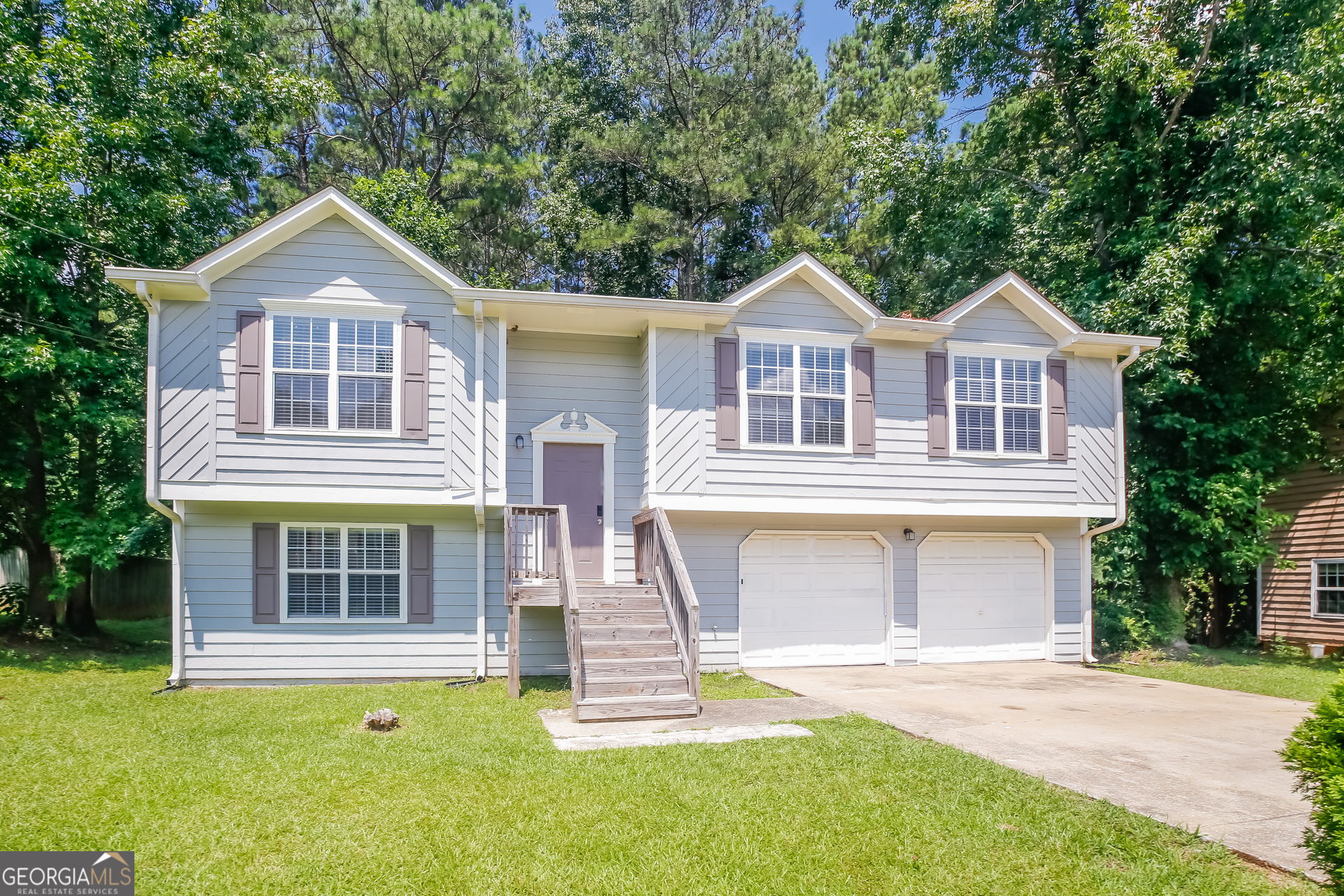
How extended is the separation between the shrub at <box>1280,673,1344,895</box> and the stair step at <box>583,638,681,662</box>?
5.51m

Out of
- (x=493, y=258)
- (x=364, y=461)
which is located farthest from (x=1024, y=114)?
(x=364, y=461)

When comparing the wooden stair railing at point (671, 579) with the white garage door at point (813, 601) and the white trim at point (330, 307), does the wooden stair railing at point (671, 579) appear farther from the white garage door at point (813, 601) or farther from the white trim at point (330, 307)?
the white trim at point (330, 307)

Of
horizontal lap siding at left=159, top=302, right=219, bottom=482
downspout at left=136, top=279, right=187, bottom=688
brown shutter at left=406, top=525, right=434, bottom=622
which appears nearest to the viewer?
downspout at left=136, top=279, right=187, bottom=688

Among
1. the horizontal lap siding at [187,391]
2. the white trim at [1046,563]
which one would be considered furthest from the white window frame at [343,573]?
the white trim at [1046,563]

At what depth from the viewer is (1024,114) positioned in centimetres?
1728

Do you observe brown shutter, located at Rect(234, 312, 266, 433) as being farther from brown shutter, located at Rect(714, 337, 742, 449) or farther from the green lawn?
brown shutter, located at Rect(714, 337, 742, 449)

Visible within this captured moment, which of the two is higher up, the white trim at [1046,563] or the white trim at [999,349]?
the white trim at [999,349]

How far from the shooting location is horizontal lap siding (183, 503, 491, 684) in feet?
33.6

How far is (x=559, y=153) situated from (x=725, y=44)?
5.19 m

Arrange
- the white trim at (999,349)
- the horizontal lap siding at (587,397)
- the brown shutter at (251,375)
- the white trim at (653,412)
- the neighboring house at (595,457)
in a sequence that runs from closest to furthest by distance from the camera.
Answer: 1. the brown shutter at (251,375)
2. the neighboring house at (595,457)
3. the white trim at (653,412)
4. the horizontal lap siding at (587,397)
5. the white trim at (999,349)

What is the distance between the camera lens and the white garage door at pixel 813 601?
38.9ft

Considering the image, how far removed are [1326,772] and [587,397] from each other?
9.11m

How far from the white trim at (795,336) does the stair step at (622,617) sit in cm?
420

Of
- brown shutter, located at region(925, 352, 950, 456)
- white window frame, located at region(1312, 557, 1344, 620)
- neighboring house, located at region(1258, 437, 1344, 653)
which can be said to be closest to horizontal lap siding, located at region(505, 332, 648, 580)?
brown shutter, located at region(925, 352, 950, 456)
